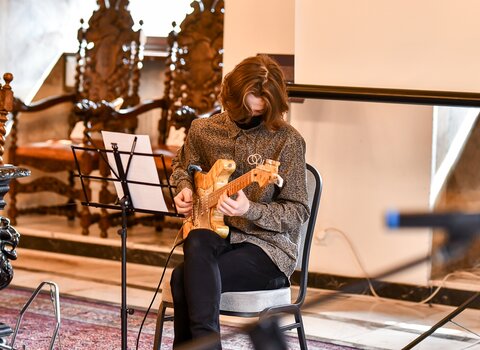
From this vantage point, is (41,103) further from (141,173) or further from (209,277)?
(209,277)

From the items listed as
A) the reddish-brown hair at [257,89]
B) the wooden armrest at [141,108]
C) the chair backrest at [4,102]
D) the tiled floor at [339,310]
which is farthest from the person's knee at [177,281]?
the wooden armrest at [141,108]

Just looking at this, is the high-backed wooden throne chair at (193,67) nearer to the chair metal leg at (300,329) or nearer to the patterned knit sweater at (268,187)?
the patterned knit sweater at (268,187)

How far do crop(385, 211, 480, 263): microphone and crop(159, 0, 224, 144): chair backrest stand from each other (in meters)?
5.51

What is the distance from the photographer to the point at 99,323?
4098mm

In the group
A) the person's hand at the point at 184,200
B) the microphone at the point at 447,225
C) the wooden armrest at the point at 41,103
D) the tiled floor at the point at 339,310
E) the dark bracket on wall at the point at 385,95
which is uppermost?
the microphone at the point at 447,225

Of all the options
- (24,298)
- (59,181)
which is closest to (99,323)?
(24,298)

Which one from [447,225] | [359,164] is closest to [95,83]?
[359,164]

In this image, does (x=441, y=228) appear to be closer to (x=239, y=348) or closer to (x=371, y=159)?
(x=239, y=348)

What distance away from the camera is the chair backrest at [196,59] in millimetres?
6211

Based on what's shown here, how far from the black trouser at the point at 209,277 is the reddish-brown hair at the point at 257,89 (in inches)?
16.1

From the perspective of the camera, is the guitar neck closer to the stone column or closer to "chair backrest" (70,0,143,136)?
the stone column

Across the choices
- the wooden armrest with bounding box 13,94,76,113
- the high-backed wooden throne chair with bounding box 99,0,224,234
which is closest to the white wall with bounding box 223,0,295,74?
the high-backed wooden throne chair with bounding box 99,0,224,234

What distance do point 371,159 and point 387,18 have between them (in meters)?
0.75

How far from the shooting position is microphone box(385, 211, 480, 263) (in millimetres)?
661
